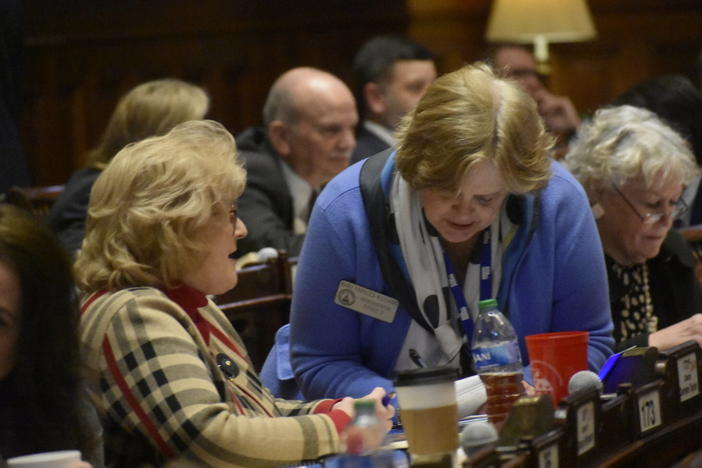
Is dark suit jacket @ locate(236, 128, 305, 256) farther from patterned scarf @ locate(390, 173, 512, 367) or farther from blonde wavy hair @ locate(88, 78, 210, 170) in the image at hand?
patterned scarf @ locate(390, 173, 512, 367)

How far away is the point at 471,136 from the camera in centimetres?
277

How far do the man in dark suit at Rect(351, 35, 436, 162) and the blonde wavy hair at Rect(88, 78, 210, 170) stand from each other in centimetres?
140

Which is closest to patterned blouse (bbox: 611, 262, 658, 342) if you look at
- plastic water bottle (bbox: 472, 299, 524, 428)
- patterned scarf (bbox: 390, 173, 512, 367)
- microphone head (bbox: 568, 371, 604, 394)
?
patterned scarf (bbox: 390, 173, 512, 367)

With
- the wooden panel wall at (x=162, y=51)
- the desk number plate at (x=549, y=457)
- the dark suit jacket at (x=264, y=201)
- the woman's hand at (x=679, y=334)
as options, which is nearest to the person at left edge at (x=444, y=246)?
the woman's hand at (x=679, y=334)

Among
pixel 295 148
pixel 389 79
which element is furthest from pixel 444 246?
pixel 389 79

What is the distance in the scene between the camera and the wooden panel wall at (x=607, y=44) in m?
7.55

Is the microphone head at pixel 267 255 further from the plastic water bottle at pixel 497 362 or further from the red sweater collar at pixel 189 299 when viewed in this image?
the red sweater collar at pixel 189 299

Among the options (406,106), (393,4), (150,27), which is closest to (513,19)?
(393,4)

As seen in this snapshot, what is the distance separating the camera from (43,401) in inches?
81.3

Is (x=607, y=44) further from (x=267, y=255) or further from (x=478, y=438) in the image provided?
(x=478, y=438)

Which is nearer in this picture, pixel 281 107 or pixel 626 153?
pixel 626 153

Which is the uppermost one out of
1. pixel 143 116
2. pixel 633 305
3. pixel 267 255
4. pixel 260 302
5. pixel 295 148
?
pixel 143 116

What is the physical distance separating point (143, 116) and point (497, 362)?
2568 millimetres

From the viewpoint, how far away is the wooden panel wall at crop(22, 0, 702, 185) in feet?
22.5
